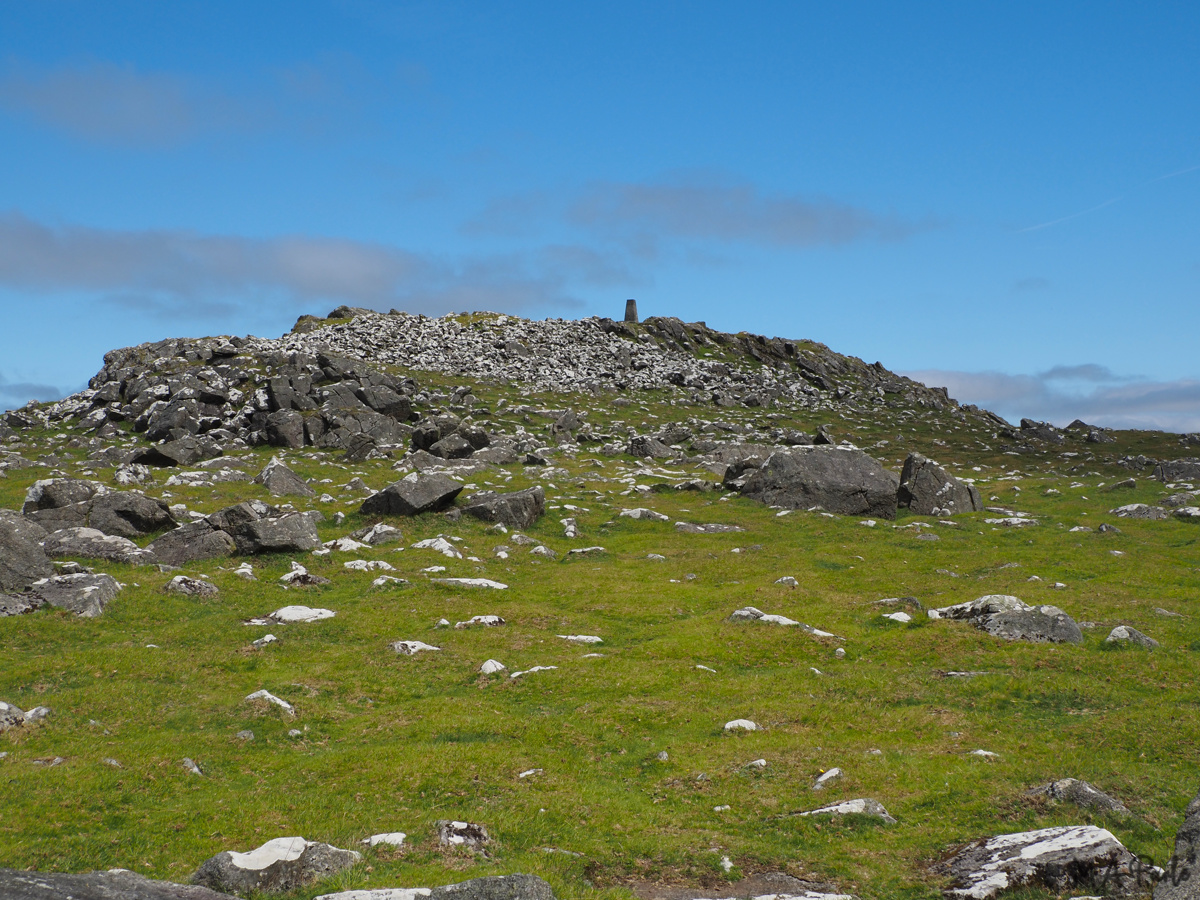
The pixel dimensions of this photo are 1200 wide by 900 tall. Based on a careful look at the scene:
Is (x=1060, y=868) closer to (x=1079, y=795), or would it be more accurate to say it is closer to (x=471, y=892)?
(x=1079, y=795)

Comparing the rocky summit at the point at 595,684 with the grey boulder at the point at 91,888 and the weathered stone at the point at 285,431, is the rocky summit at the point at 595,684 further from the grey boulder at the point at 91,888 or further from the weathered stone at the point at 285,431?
the weathered stone at the point at 285,431

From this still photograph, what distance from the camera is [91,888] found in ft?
31.7

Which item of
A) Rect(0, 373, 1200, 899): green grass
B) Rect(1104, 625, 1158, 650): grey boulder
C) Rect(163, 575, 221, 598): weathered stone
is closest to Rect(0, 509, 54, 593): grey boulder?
Rect(0, 373, 1200, 899): green grass

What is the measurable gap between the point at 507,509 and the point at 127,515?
1738 centimetres

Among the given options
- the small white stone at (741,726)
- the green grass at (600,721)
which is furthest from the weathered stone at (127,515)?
the small white stone at (741,726)

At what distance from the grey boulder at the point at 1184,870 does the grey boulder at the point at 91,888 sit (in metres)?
11.7

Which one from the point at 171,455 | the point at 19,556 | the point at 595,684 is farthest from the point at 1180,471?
the point at 171,455

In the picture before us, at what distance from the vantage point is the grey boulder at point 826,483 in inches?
1948

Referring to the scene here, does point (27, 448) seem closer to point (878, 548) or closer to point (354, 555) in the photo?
point (354, 555)

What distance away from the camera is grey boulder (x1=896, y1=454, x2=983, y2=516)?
1991 inches

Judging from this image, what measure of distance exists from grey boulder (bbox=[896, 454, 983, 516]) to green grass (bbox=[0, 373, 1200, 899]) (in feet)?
44.0

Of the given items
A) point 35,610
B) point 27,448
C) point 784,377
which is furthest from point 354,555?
point 784,377


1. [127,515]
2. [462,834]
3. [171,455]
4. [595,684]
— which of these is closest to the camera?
[462,834]

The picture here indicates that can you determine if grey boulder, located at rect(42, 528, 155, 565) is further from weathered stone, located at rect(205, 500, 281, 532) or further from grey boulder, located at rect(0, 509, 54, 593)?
grey boulder, located at rect(0, 509, 54, 593)
